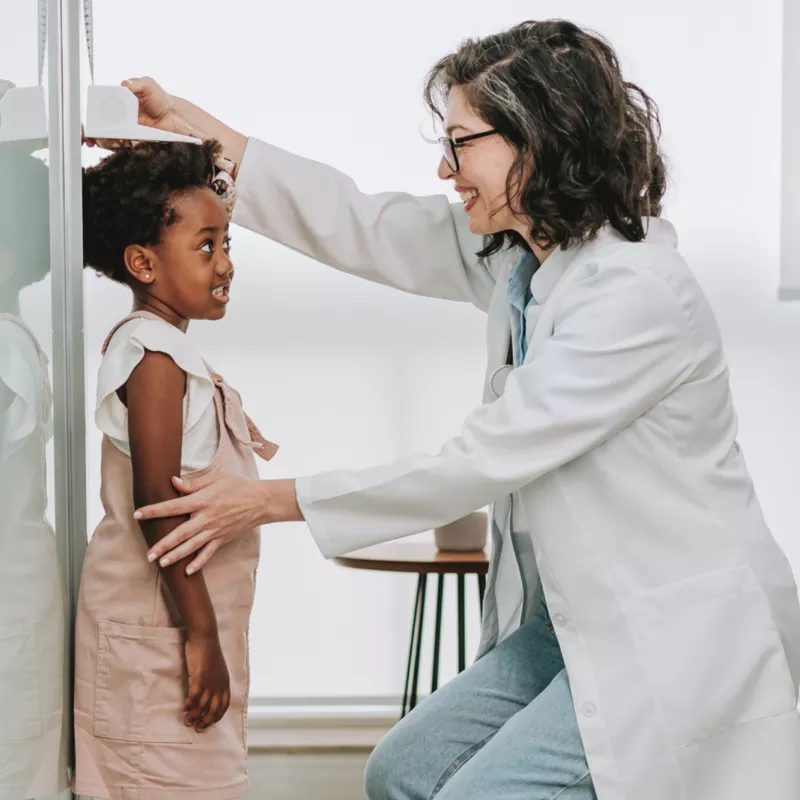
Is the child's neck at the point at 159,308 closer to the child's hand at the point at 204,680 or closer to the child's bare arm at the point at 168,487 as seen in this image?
the child's bare arm at the point at 168,487

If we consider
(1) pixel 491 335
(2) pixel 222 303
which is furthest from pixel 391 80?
(2) pixel 222 303

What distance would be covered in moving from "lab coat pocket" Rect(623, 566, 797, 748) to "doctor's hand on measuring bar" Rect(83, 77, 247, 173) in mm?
901

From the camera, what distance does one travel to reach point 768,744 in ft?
4.24

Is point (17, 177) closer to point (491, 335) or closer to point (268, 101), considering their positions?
point (491, 335)

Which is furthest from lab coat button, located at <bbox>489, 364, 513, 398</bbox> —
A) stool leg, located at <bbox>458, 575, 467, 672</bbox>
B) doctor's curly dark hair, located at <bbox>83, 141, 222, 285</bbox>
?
stool leg, located at <bbox>458, 575, 467, 672</bbox>

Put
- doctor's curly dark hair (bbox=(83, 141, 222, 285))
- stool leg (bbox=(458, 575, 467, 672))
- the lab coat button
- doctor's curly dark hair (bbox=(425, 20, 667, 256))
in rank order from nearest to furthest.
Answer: doctor's curly dark hair (bbox=(83, 141, 222, 285))
doctor's curly dark hair (bbox=(425, 20, 667, 256))
the lab coat button
stool leg (bbox=(458, 575, 467, 672))

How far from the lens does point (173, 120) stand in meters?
1.53

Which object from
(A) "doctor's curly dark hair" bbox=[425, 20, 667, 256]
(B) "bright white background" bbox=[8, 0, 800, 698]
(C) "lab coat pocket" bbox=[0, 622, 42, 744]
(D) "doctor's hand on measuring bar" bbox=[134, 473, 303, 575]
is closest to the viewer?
(C) "lab coat pocket" bbox=[0, 622, 42, 744]

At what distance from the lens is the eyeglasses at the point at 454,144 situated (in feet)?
4.84

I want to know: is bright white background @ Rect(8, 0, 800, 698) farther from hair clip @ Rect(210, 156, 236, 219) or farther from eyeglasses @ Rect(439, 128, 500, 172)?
eyeglasses @ Rect(439, 128, 500, 172)

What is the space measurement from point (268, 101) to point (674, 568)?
2.09 meters

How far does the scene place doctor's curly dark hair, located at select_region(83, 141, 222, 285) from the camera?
1343 millimetres

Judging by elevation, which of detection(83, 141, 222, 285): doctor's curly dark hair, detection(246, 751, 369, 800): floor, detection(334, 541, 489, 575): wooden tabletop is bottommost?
detection(246, 751, 369, 800): floor

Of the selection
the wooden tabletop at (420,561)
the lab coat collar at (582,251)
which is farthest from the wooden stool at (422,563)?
the lab coat collar at (582,251)
